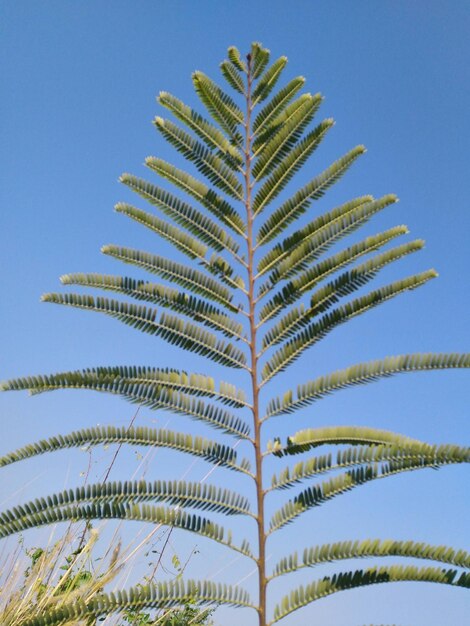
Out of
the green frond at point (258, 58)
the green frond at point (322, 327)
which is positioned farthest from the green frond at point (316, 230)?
the green frond at point (258, 58)

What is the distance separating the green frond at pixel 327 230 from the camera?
3.42 metres

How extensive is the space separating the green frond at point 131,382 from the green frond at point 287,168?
1.28 meters

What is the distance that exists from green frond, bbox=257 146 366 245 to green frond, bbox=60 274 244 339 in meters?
0.62

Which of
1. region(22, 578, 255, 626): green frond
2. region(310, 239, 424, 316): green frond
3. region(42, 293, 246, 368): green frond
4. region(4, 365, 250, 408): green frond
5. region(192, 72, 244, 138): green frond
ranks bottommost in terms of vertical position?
region(22, 578, 255, 626): green frond

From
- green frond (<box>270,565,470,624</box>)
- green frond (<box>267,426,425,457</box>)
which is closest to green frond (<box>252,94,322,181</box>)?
green frond (<box>267,426,425,457</box>)

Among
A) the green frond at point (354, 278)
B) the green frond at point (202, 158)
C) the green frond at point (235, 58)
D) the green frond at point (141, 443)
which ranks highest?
the green frond at point (235, 58)

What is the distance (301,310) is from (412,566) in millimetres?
1330

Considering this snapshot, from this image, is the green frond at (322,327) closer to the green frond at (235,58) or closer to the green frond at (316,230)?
the green frond at (316,230)

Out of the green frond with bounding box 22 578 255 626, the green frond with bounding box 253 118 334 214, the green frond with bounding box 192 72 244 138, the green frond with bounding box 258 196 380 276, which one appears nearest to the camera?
the green frond with bounding box 22 578 255 626

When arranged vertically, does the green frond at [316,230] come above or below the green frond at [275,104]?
below

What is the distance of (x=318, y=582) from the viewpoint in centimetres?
252

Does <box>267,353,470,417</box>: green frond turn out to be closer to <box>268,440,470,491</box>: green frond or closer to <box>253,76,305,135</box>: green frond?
<box>268,440,470,491</box>: green frond

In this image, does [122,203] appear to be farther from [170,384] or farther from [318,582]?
[318,582]

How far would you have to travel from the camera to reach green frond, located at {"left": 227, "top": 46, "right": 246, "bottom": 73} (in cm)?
418
